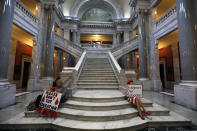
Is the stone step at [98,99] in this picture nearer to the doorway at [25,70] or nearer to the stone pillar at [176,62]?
the stone pillar at [176,62]

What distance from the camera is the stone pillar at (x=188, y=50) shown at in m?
4.84

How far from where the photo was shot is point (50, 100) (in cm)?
366

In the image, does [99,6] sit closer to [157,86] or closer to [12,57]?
[12,57]

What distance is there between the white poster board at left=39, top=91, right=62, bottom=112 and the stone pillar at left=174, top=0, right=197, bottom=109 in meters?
5.78

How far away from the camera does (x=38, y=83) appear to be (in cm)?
901

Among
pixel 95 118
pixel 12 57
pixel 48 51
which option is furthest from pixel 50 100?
pixel 12 57

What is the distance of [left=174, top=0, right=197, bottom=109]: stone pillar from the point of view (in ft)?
15.9

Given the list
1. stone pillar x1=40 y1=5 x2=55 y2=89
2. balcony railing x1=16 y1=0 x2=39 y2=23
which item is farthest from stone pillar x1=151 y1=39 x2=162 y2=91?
balcony railing x1=16 y1=0 x2=39 y2=23

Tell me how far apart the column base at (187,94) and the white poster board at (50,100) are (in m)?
5.77

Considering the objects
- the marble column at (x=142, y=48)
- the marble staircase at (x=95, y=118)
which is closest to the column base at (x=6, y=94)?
the marble staircase at (x=95, y=118)

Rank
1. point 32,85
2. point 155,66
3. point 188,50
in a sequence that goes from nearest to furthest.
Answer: point 188,50 < point 32,85 < point 155,66

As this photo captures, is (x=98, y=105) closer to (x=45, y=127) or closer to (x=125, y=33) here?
(x=45, y=127)

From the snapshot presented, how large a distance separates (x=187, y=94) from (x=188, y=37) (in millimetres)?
2826

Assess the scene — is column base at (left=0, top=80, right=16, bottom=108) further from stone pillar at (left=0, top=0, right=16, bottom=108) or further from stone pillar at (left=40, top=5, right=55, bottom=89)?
stone pillar at (left=40, top=5, right=55, bottom=89)
